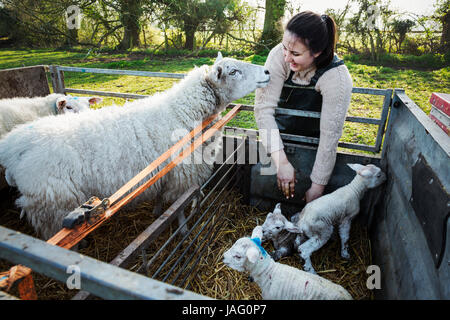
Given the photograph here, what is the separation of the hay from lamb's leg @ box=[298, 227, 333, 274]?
142 millimetres

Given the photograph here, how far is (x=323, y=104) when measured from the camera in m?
2.23

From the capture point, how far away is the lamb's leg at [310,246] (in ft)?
7.39

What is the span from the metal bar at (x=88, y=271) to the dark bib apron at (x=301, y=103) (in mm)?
2046

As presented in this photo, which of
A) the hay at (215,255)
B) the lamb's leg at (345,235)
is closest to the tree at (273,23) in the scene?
the hay at (215,255)

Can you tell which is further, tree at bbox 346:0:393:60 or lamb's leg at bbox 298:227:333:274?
tree at bbox 346:0:393:60

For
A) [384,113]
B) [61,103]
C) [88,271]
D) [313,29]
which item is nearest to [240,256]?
[88,271]

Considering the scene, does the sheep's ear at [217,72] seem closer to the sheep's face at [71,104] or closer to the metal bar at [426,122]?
the metal bar at [426,122]

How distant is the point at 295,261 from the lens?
2.42 metres

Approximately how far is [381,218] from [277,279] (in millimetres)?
1130

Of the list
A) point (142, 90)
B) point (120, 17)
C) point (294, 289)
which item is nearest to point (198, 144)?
point (294, 289)

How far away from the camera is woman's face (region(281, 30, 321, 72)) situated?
2.00 metres

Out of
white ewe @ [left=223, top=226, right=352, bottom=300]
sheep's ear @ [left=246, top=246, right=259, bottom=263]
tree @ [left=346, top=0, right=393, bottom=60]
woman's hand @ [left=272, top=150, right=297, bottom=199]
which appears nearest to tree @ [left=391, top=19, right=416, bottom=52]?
tree @ [left=346, top=0, right=393, bottom=60]

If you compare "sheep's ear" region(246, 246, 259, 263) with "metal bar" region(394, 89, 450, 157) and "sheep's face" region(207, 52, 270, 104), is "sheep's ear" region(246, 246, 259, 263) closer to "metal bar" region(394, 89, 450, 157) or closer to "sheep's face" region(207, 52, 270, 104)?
"metal bar" region(394, 89, 450, 157)
